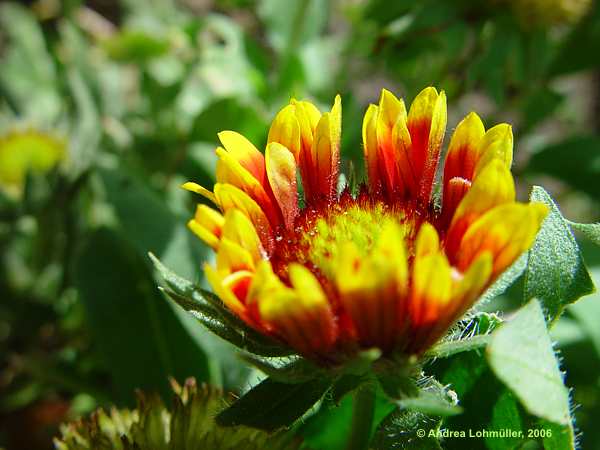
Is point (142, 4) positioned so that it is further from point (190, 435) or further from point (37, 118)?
point (190, 435)

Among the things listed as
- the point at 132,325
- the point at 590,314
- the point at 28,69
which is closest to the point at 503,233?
the point at 590,314

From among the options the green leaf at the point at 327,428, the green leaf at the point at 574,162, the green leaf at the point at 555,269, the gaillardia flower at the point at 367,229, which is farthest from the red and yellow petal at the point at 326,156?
the green leaf at the point at 574,162

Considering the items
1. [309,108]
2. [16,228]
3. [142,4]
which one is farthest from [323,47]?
[309,108]

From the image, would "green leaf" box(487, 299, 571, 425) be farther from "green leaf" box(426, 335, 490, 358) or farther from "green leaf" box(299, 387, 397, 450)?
"green leaf" box(299, 387, 397, 450)

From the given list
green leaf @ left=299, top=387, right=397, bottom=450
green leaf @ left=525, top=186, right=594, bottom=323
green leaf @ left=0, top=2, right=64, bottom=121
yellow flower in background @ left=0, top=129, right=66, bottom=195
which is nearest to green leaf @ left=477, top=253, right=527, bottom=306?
green leaf @ left=525, top=186, right=594, bottom=323

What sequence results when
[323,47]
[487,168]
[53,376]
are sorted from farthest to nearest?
[323,47] → [53,376] → [487,168]

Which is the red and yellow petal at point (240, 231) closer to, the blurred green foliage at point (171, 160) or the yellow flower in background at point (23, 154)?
the blurred green foliage at point (171, 160)

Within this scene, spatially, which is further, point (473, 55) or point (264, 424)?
point (473, 55)
